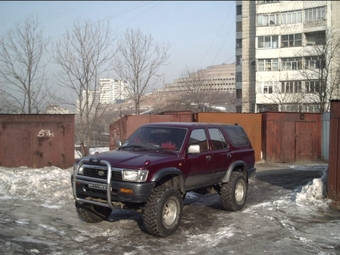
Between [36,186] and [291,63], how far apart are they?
43.4 m

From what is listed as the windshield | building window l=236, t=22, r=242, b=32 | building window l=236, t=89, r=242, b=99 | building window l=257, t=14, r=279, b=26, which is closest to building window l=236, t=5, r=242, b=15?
building window l=236, t=22, r=242, b=32

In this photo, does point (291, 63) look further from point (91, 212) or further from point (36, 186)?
point (91, 212)

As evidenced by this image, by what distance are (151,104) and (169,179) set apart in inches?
1145

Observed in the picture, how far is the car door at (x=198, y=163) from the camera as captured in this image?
7.12 meters

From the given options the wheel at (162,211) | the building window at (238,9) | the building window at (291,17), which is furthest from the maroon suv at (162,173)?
the building window at (238,9)

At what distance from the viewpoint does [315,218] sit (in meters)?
7.57

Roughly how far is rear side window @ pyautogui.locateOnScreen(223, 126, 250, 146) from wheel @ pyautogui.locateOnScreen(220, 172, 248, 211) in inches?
30.8

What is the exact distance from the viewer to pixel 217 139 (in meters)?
8.17

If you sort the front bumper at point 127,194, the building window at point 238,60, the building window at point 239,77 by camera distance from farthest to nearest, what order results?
the building window at point 238,60, the building window at point 239,77, the front bumper at point 127,194

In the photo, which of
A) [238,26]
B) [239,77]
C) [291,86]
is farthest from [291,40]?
[238,26]

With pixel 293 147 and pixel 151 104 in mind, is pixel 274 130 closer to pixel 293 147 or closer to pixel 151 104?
pixel 293 147

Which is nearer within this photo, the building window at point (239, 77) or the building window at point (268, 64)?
the building window at point (268, 64)

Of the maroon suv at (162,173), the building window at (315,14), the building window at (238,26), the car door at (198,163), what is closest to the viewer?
the maroon suv at (162,173)

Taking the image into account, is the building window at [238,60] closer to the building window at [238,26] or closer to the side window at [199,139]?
the building window at [238,26]
